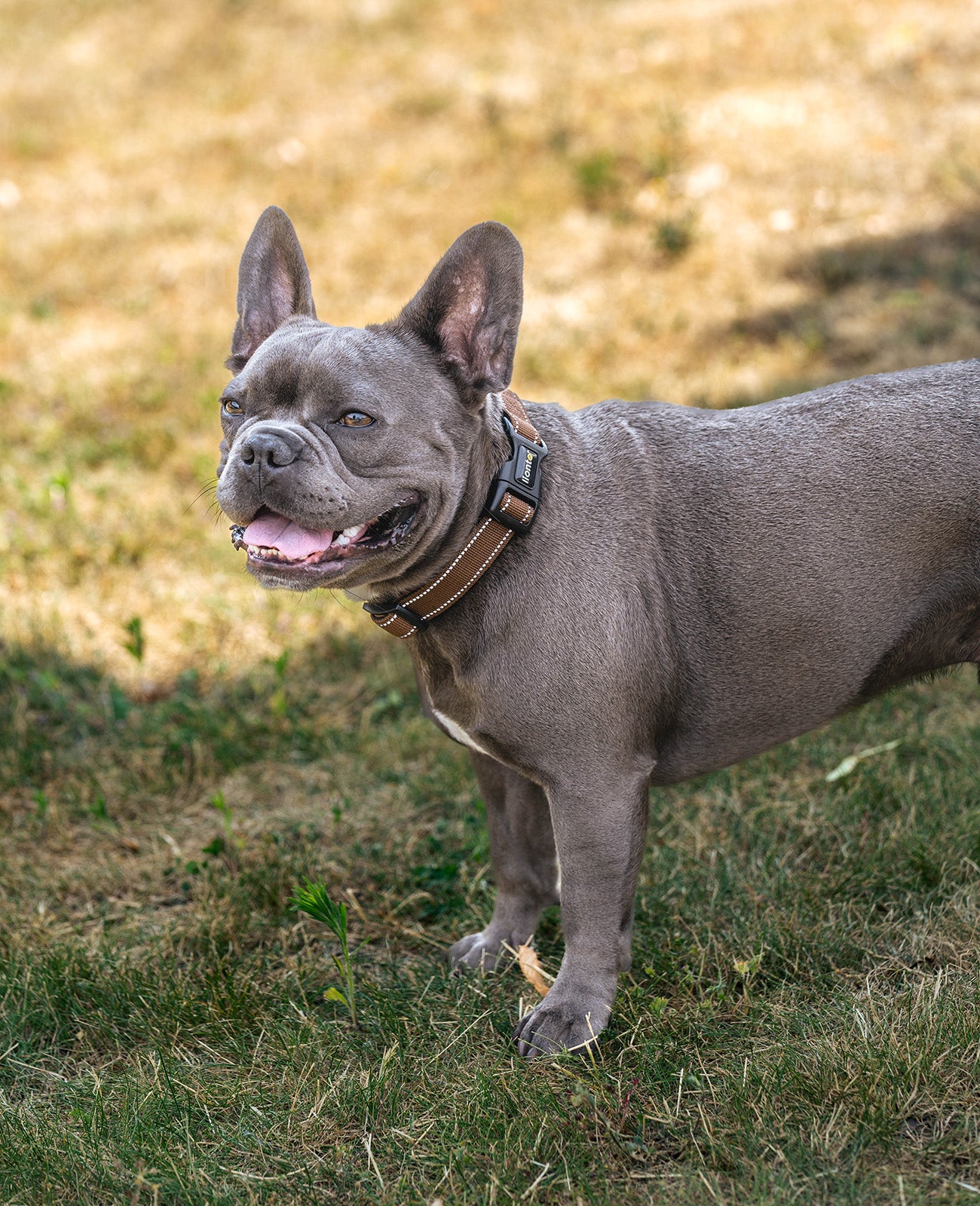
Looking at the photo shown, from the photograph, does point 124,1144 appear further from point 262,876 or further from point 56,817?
point 56,817

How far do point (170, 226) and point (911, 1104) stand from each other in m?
8.92

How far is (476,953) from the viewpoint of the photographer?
11.5 feet

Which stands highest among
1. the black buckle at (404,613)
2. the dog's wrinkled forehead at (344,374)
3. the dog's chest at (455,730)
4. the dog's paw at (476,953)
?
the dog's wrinkled forehead at (344,374)

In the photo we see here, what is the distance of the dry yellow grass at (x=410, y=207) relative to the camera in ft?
20.6

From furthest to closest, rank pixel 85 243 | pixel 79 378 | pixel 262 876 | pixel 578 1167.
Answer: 1. pixel 85 243
2. pixel 79 378
3. pixel 262 876
4. pixel 578 1167

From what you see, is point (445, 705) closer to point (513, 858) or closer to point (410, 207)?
point (513, 858)

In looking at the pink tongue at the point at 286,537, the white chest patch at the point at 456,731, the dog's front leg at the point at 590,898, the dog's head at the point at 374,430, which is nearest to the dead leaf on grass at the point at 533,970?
the dog's front leg at the point at 590,898

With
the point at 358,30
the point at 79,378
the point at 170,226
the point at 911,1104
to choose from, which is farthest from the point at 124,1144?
the point at 358,30

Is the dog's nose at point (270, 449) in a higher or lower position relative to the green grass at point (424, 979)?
higher

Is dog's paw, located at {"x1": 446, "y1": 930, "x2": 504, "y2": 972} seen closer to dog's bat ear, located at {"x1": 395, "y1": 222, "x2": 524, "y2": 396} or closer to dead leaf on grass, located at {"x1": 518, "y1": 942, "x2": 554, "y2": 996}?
dead leaf on grass, located at {"x1": 518, "y1": 942, "x2": 554, "y2": 996}

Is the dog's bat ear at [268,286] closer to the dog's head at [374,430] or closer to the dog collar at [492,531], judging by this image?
the dog's head at [374,430]

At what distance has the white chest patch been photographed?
3.09m

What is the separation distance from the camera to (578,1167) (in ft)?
8.44

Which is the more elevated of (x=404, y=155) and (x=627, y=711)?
(x=404, y=155)
